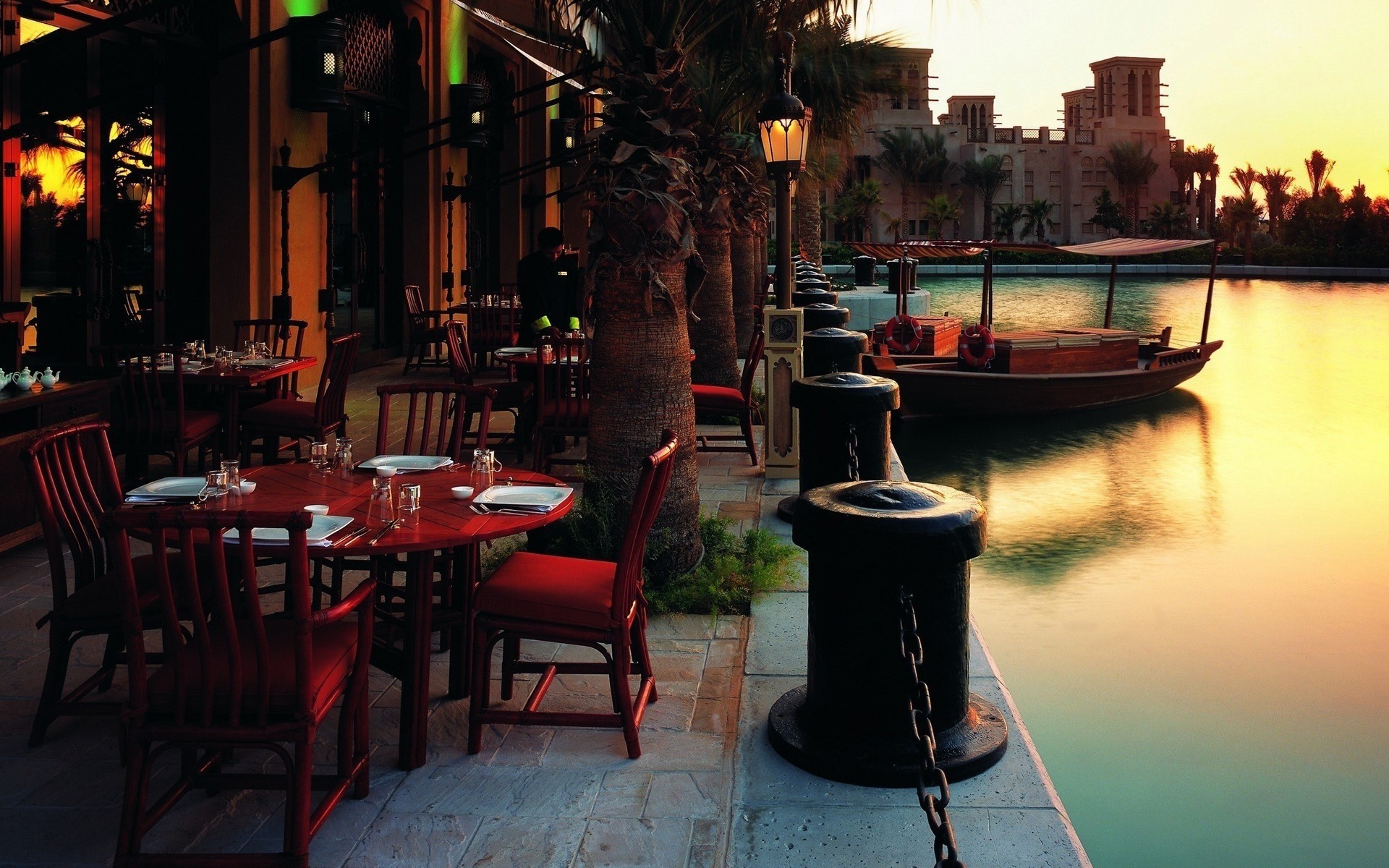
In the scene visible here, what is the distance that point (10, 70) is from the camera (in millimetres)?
8594

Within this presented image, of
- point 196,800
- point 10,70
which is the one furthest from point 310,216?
point 196,800

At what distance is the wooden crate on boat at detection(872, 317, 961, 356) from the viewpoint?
61.1 ft

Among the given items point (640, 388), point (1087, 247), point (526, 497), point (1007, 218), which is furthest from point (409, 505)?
point (1007, 218)

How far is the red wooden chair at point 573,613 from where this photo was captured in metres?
4.02

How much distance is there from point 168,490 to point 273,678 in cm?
129

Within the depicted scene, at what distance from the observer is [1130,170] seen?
88.9 meters

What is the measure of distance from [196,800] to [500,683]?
4.30 ft

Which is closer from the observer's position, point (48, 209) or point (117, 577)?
point (117, 577)

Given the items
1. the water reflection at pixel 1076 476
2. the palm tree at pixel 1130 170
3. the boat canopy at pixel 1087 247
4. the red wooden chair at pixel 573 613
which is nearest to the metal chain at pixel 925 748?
the red wooden chair at pixel 573 613

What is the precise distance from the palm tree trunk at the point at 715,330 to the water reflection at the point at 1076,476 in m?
2.53

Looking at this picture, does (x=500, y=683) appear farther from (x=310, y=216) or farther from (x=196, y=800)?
(x=310, y=216)

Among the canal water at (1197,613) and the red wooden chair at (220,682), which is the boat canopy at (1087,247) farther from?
the red wooden chair at (220,682)

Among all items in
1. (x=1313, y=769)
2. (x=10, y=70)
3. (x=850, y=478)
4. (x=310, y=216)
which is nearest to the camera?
(x=1313, y=769)

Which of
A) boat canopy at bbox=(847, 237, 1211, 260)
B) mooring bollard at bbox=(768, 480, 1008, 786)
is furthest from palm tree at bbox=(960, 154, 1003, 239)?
mooring bollard at bbox=(768, 480, 1008, 786)
